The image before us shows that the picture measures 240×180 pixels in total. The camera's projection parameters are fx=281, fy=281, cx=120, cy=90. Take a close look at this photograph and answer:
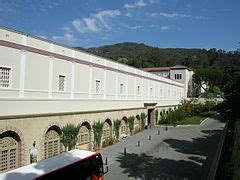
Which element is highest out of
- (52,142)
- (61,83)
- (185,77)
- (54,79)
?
(185,77)

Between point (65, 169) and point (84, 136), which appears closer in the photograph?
point (65, 169)

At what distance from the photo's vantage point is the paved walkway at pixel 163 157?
59.5ft

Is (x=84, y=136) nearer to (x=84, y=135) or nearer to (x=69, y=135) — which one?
(x=84, y=135)

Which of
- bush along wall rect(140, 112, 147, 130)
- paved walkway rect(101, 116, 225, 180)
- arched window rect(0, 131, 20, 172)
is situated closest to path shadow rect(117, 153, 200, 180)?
paved walkway rect(101, 116, 225, 180)

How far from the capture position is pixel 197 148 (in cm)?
2711

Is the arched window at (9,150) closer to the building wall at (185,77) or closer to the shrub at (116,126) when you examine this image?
the shrub at (116,126)

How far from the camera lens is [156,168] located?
770 inches

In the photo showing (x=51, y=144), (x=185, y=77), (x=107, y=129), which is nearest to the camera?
(x=51, y=144)

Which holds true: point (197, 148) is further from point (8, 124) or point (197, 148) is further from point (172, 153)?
point (8, 124)

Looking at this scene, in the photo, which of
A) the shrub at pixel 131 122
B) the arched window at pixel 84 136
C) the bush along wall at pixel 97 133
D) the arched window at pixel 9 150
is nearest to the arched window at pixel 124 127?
the shrub at pixel 131 122

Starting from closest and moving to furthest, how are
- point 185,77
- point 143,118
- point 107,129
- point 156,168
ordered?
point 156,168, point 107,129, point 143,118, point 185,77

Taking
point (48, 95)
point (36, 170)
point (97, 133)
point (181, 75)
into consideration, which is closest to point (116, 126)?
point (97, 133)

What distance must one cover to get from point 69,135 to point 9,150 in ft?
18.8

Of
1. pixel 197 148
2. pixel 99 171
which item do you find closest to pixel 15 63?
pixel 99 171
